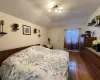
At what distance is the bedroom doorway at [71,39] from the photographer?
20.6ft

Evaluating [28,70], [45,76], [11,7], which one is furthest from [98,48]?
[11,7]

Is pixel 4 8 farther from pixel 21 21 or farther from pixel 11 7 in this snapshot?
pixel 21 21

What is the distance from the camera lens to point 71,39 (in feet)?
20.9

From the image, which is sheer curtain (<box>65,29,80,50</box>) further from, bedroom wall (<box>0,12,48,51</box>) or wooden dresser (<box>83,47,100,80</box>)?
bedroom wall (<box>0,12,48,51</box>)

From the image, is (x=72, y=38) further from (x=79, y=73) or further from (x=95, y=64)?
(x=95, y=64)

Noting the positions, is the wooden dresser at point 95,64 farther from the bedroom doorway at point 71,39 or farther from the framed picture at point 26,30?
the bedroom doorway at point 71,39

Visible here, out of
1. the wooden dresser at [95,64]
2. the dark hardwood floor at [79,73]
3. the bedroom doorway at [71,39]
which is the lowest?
the dark hardwood floor at [79,73]

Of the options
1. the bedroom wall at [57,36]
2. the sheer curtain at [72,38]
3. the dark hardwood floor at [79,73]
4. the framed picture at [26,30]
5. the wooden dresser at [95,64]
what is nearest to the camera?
the wooden dresser at [95,64]

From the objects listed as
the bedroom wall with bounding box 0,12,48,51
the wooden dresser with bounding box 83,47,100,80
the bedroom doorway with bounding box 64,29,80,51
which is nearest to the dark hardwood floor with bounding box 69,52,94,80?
the wooden dresser with bounding box 83,47,100,80

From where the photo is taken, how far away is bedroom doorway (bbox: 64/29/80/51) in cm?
627

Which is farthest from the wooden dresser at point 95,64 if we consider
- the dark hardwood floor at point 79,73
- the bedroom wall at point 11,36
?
the bedroom wall at point 11,36

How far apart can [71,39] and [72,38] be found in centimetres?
10

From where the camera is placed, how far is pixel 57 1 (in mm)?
2857

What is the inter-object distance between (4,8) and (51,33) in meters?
4.69
